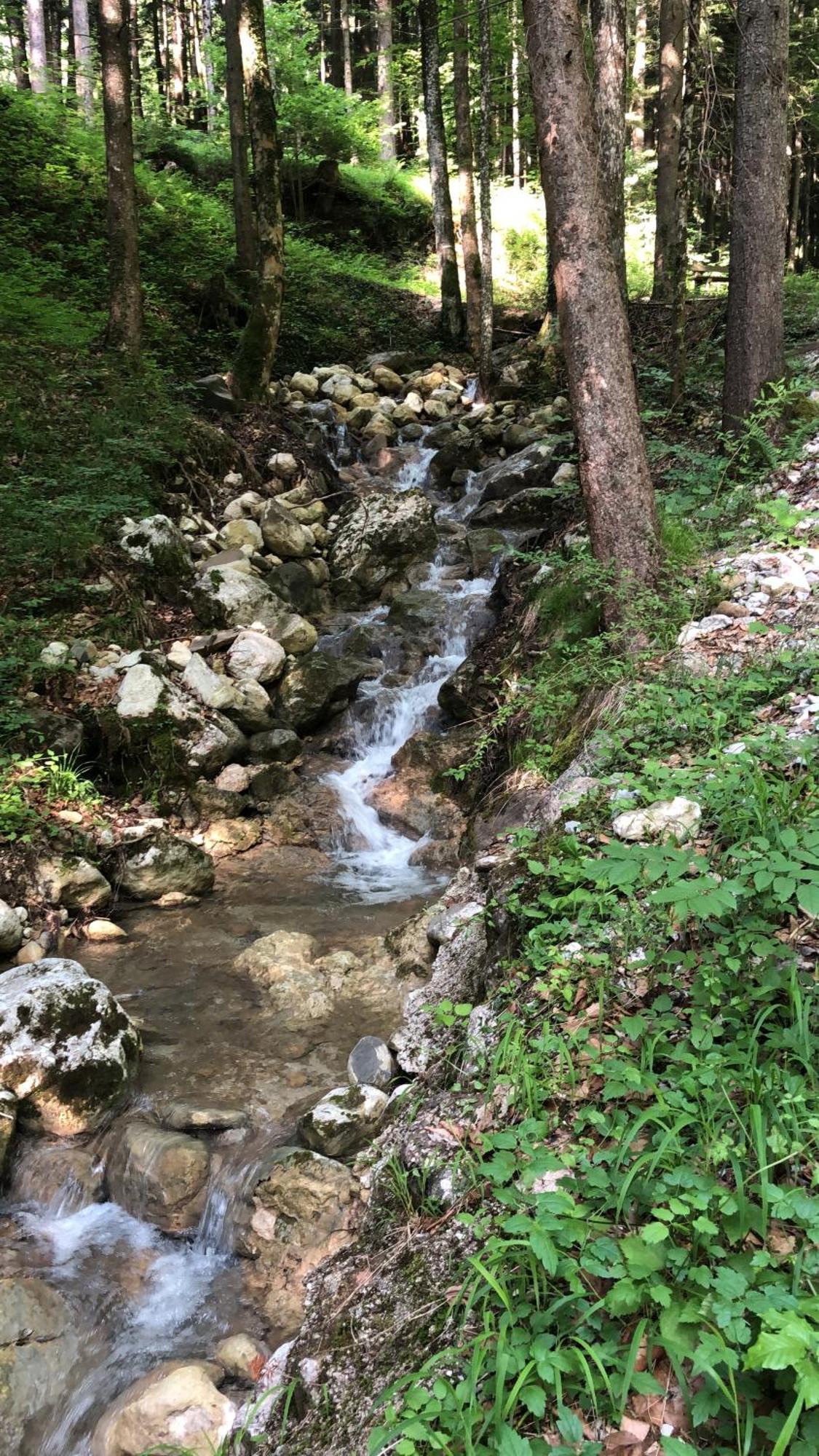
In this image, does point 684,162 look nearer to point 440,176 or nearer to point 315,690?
point 315,690

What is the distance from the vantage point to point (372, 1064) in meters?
4.27

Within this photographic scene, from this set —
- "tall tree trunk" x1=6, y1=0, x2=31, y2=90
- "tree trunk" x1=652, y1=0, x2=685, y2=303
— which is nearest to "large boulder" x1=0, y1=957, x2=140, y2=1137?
"tree trunk" x1=652, y1=0, x2=685, y2=303

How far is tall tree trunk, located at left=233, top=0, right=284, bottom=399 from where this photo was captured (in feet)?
37.8

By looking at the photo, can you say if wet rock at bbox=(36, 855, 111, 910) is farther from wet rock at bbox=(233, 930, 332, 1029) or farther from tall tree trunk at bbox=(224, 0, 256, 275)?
tall tree trunk at bbox=(224, 0, 256, 275)

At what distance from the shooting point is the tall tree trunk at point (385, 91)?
76.7ft

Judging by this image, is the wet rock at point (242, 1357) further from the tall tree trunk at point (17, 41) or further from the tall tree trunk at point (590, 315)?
the tall tree trunk at point (17, 41)

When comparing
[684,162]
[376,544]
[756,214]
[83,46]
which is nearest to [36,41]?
[83,46]

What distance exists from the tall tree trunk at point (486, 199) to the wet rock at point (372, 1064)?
11.8m

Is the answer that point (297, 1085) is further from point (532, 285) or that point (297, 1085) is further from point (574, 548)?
point (532, 285)

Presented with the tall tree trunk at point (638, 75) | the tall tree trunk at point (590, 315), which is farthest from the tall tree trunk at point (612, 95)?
the tall tree trunk at point (638, 75)

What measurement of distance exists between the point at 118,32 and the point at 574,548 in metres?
9.07

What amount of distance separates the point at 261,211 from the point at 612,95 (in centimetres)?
502

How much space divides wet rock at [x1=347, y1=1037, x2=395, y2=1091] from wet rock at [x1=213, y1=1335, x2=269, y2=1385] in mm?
1163

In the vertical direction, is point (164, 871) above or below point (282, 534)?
below
